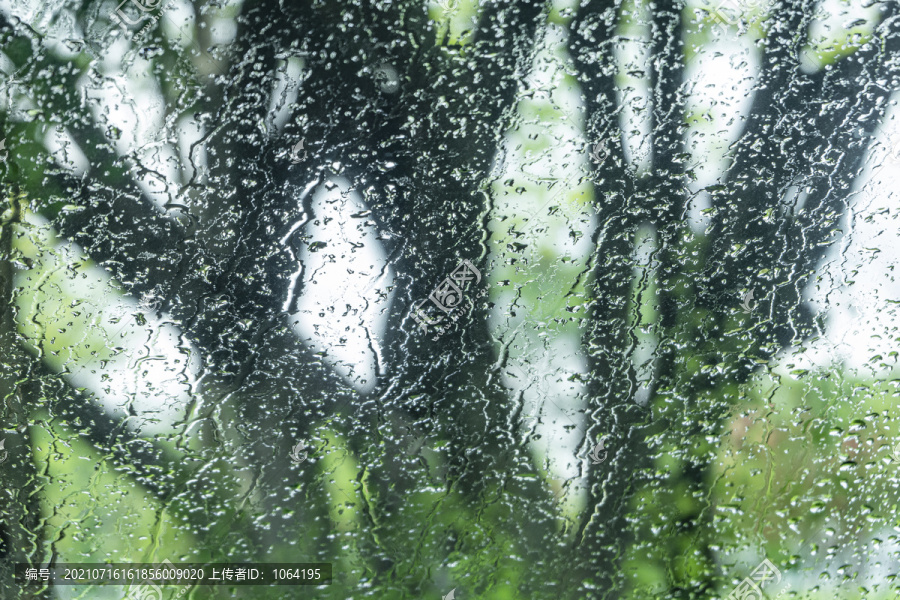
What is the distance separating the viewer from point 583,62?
813 mm

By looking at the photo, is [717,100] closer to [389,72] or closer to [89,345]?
[389,72]

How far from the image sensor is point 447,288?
801 mm

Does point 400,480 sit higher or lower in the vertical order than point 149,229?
lower

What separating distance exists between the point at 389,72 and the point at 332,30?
107mm

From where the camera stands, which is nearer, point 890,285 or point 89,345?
point 89,345

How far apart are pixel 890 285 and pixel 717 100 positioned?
0.44 m

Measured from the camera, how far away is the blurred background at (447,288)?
30.0 inches

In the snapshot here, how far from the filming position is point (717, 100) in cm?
83

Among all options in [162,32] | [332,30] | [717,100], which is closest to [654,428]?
[717,100]

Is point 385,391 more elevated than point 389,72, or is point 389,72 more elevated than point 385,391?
point 389,72

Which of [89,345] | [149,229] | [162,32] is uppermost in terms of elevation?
[162,32]

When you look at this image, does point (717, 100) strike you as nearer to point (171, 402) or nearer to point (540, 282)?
point (540, 282)

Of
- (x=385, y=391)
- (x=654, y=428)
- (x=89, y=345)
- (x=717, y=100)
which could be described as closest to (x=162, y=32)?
(x=89, y=345)

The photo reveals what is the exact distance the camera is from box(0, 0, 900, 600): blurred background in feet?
2.50
